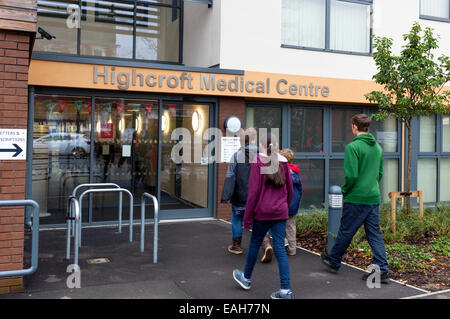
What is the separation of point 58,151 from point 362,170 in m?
5.87

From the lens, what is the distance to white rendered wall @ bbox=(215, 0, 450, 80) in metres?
9.21

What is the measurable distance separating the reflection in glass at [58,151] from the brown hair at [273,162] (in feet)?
16.6

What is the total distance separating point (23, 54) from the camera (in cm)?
459

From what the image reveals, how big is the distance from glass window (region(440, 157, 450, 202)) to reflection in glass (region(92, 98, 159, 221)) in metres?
7.87

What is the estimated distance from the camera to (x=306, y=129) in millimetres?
10266

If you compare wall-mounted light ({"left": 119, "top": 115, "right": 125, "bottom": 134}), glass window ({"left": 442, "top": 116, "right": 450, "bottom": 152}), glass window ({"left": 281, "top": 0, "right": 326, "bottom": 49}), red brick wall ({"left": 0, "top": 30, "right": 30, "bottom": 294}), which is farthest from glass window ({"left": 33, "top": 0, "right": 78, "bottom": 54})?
glass window ({"left": 442, "top": 116, "right": 450, "bottom": 152})

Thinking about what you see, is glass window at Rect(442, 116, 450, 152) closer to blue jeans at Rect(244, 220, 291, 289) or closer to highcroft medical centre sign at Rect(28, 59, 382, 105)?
highcroft medical centre sign at Rect(28, 59, 382, 105)

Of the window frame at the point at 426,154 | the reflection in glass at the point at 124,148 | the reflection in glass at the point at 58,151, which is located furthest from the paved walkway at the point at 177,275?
the window frame at the point at 426,154

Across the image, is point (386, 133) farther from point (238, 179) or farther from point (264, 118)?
point (238, 179)

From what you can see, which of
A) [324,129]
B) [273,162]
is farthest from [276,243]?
[324,129]

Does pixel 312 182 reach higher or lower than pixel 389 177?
lower

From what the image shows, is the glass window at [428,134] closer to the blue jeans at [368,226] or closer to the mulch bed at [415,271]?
the mulch bed at [415,271]
